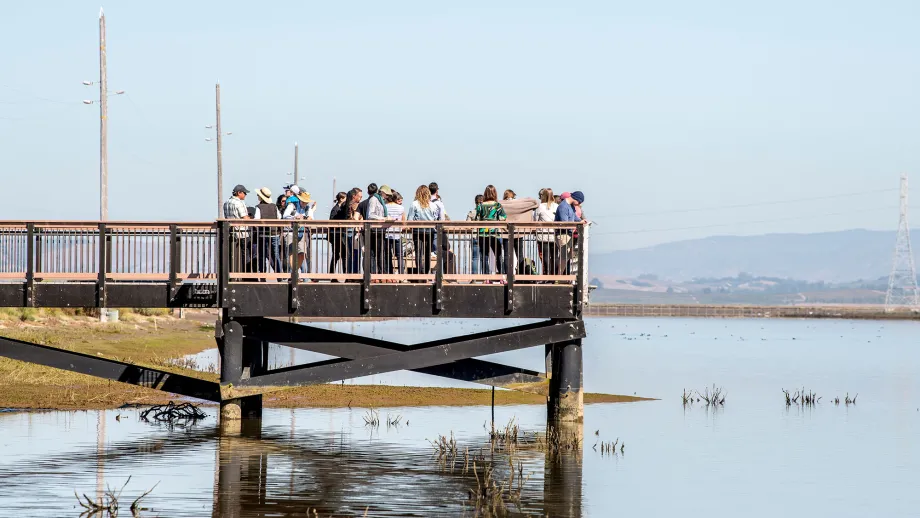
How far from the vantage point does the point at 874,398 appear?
34.9 meters

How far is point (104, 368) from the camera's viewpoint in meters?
22.8

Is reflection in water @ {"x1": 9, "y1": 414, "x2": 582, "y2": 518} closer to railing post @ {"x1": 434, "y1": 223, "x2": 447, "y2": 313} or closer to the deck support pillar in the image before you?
the deck support pillar

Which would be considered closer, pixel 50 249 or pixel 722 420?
pixel 50 249

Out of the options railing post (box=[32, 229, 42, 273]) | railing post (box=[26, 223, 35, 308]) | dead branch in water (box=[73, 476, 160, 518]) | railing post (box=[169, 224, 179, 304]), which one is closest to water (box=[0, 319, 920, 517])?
dead branch in water (box=[73, 476, 160, 518])

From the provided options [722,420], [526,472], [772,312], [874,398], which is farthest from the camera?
[772,312]

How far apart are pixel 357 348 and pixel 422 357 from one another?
131cm

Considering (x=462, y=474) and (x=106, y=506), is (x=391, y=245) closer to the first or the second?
(x=462, y=474)

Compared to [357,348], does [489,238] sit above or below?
above

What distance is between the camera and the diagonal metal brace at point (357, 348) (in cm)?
2252

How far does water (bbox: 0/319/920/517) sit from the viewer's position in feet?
54.1

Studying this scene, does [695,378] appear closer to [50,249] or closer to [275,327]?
[275,327]

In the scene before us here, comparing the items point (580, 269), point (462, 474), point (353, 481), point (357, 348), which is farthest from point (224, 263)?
point (580, 269)

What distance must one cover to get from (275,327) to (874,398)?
19003 millimetres

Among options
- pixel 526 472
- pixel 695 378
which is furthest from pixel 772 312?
pixel 526 472
